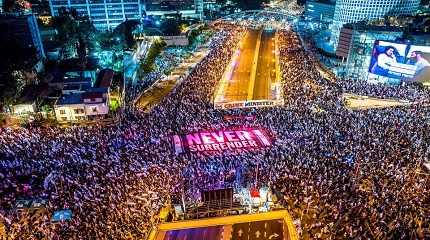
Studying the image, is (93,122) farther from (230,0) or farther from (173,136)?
(230,0)

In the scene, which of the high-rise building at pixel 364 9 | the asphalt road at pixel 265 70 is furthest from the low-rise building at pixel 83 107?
the high-rise building at pixel 364 9

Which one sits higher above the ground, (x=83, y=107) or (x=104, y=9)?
(x=104, y=9)

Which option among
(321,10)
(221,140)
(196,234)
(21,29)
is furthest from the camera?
(321,10)

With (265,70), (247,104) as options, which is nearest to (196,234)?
(247,104)

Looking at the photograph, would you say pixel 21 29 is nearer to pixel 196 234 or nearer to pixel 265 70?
pixel 265 70

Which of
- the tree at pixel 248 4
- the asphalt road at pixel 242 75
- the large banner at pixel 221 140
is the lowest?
the asphalt road at pixel 242 75

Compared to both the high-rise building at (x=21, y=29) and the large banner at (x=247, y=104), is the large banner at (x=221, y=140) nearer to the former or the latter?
the large banner at (x=247, y=104)

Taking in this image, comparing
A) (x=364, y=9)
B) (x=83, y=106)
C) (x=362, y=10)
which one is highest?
(x=364, y=9)

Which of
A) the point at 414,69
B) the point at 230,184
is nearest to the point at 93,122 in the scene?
the point at 230,184
